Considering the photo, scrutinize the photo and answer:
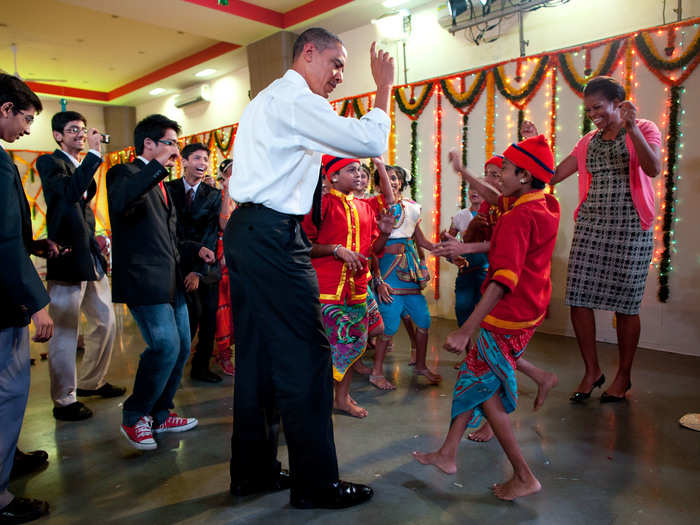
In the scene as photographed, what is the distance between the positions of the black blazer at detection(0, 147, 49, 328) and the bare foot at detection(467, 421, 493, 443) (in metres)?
2.01

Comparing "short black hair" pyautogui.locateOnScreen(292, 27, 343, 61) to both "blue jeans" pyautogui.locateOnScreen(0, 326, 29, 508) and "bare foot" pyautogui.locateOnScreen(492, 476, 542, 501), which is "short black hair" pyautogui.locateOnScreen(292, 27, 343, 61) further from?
"bare foot" pyautogui.locateOnScreen(492, 476, 542, 501)

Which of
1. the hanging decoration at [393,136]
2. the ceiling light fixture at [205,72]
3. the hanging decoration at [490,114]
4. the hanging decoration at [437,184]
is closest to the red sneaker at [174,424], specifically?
the hanging decoration at [437,184]

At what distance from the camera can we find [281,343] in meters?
1.80

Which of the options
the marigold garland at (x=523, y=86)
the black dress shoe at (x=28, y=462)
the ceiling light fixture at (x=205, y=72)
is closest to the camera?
the black dress shoe at (x=28, y=462)

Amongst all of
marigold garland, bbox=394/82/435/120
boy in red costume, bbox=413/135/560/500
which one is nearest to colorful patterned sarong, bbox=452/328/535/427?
boy in red costume, bbox=413/135/560/500

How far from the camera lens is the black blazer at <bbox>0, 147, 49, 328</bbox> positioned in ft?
5.66

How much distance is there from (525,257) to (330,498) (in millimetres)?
1183

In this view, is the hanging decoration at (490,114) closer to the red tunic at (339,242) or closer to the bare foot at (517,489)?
the red tunic at (339,242)

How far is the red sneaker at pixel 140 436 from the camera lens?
8.00ft

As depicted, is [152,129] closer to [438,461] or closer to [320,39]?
[320,39]

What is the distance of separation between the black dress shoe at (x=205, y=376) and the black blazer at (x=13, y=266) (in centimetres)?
187

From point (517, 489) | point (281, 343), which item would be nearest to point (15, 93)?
point (281, 343)

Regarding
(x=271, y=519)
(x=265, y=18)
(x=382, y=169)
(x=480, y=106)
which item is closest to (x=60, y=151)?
(x=382, y=169)

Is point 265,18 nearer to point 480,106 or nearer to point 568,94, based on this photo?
point 480,106
